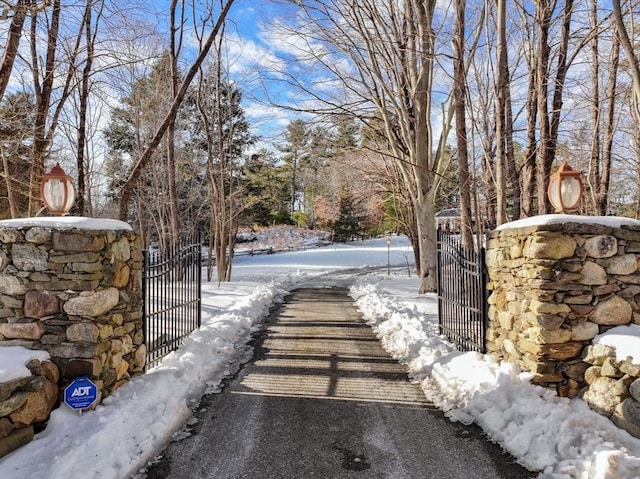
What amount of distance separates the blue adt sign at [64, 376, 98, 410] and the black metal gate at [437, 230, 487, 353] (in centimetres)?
398

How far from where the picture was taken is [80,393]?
329 centimetres

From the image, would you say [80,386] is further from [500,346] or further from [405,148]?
[405,148]

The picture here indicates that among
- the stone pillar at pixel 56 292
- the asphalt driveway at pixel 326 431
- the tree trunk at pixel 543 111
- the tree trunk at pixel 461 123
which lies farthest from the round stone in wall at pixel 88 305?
the tree trunk at pixel 543 111

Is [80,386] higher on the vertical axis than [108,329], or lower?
lower

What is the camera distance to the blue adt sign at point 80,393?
3.26m

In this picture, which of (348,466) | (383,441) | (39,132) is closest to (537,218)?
(383,441)

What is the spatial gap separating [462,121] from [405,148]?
10.2ft

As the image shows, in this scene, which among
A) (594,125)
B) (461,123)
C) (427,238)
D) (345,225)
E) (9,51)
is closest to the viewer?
(9,51)

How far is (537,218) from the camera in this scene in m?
3.88

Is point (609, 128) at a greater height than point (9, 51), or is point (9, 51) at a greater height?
point (609, 128)

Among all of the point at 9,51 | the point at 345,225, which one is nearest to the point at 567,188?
the point at 9,51

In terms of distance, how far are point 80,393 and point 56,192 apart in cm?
179

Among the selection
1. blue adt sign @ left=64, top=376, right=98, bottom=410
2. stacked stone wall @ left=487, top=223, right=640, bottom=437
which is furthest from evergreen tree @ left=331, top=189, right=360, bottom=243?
blue adt sign @ left=64, top=376, right=98, bottom=410

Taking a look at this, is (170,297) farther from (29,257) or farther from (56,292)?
(29,257)
